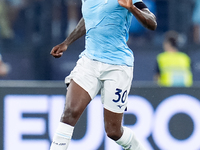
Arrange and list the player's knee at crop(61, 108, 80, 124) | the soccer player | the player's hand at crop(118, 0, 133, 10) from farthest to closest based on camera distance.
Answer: the soccer player
the player's knee at crop(61, 108, 80, 124)
the player's hand at crop(118, 0, 133, 10)

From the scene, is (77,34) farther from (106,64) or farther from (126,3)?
(126,3)

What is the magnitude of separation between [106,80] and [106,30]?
16.6 inches

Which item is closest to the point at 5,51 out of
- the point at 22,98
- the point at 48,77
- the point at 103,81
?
the point at 48,77

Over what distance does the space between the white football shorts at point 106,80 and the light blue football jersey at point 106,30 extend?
6cm

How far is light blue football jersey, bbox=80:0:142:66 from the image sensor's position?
4.12m

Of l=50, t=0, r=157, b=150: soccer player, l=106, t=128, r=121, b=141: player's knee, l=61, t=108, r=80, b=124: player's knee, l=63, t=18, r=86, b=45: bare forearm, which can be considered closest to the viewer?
l=61, t=108, r=80, b=124: player's knee

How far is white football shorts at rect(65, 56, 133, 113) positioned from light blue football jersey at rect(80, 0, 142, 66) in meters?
0.06

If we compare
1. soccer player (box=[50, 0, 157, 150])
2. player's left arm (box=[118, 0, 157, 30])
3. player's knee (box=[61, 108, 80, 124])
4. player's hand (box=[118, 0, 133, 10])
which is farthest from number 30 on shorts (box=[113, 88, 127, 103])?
player's hand (box=[118, 0, 133, 10])

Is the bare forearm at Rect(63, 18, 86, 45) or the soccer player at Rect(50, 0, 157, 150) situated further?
the bare forearm at Rect(63, 18, 86, 45)

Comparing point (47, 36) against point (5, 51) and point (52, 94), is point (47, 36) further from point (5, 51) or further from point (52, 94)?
point (52, 94)

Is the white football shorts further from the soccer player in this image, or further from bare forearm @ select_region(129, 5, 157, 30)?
bare forearm @ select_region(129, 5, 157, 30)

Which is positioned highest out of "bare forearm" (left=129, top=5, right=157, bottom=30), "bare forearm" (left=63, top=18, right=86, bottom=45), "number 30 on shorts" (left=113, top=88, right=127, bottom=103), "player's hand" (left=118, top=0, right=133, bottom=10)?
"player's hand" (left=118, top=0, right=133, bottom=10)

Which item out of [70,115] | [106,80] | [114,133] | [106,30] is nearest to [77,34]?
[106,30]

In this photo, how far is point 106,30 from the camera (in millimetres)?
4148
